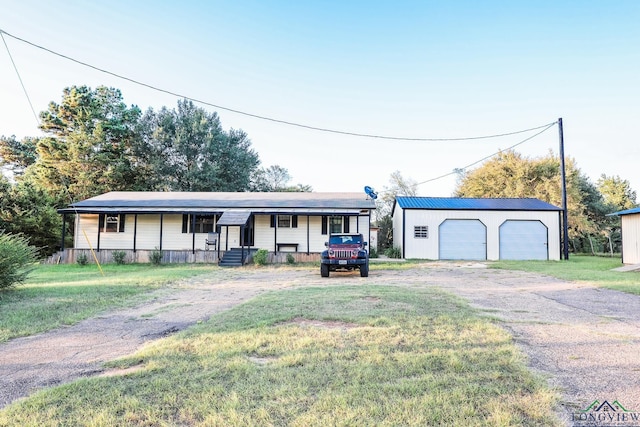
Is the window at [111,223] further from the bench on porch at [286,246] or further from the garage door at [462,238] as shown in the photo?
the garage door at [462,238]

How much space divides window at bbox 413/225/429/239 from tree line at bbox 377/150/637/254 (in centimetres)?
847

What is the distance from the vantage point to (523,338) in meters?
4.45

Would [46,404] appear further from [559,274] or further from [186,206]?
[186,206]

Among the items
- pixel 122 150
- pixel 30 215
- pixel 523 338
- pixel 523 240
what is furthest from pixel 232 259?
pixel 122 150

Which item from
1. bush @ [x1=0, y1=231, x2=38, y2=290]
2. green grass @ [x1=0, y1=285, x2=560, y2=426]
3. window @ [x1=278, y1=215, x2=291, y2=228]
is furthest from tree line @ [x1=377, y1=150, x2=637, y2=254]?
green grass @ [x1=0, y1=285, x2=560, y2=426]

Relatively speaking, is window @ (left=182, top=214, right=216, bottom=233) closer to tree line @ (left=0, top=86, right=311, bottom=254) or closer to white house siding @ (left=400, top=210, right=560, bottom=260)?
tree line @ (left=0, top=86, right=311, bottom=254)

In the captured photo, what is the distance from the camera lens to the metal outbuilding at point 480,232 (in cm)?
2111

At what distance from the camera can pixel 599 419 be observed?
2461 millimetres

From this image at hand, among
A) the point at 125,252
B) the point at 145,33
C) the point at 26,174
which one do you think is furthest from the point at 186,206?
the point at 26,174

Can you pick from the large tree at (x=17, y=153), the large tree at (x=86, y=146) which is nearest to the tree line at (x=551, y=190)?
the large tree at (x=86, y=146)

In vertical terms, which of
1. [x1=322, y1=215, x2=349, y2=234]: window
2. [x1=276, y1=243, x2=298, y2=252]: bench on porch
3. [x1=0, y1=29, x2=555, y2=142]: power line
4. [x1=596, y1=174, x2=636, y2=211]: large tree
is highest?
[x1=0, y1=29, x2=555, y2=142]: power line

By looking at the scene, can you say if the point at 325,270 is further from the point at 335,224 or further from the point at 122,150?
the point at 122,150

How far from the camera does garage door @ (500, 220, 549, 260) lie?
2106 cm

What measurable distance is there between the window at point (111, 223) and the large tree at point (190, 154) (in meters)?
11.1
